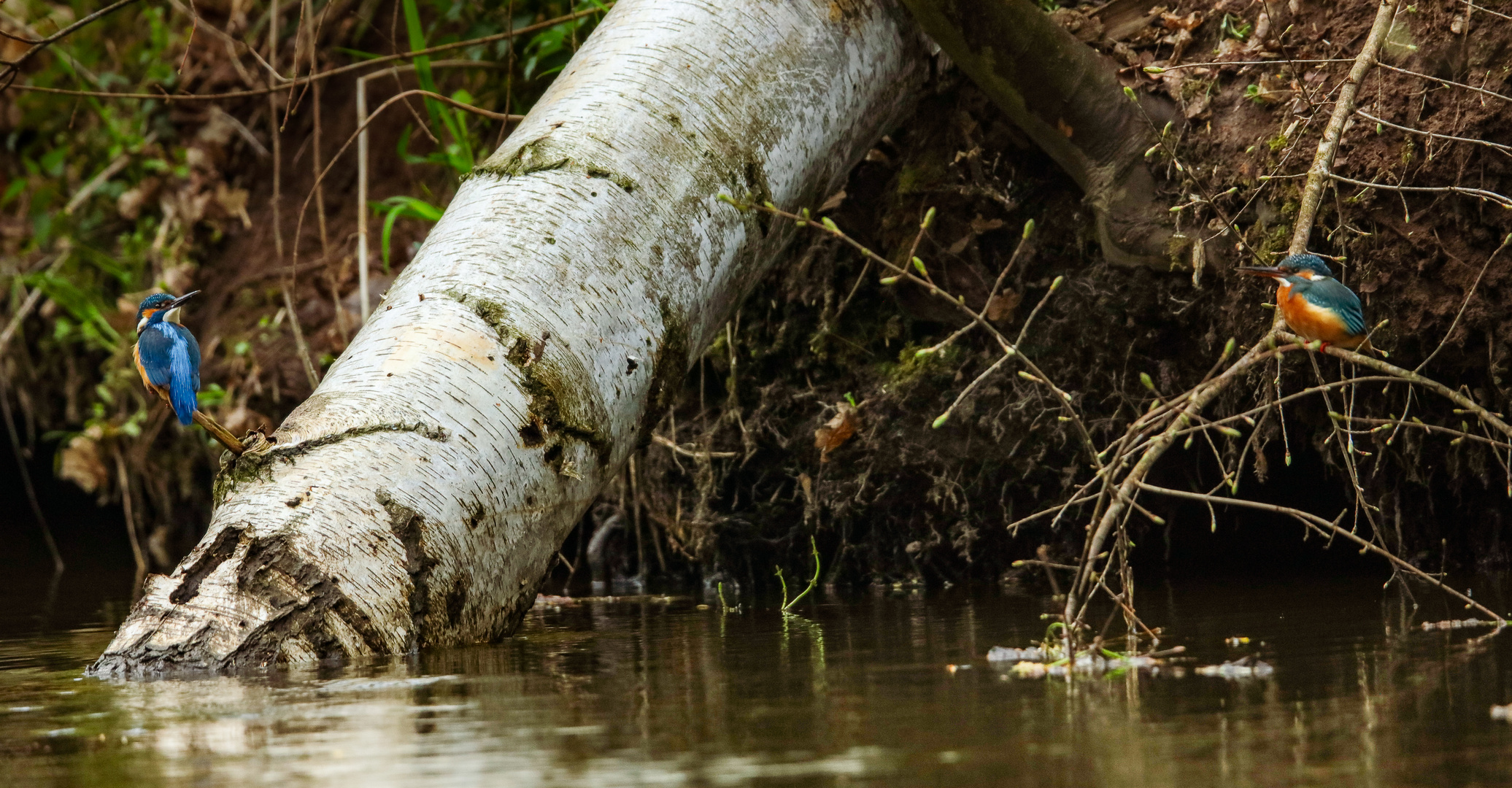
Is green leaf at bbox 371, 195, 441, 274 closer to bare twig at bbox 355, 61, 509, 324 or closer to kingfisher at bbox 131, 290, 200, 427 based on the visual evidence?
bare twig at bbox 355, 61, 509, 324

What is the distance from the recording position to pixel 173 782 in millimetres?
1775

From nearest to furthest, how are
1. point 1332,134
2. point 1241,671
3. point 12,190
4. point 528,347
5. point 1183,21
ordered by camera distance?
point 1241,671
point 1332,134
point 528,347
point 1183,21
point 12,190

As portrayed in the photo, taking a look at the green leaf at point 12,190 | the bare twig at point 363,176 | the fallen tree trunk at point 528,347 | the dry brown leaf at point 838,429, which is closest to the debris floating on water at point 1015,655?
the fallen tree trunk at point 528,347

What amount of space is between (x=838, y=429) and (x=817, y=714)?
93.7 inches

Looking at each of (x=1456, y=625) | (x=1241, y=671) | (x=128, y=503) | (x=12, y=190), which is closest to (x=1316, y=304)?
(x=1456, y=625)

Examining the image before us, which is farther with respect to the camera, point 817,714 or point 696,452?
point 696,452

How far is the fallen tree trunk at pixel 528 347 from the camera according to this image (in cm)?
284

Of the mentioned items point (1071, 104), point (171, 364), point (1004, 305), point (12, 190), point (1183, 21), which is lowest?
point (171, 364)

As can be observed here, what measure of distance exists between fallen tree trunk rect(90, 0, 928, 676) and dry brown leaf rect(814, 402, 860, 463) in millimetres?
828

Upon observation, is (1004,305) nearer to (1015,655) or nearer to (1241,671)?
(1015,655)

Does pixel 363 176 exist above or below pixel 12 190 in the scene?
below

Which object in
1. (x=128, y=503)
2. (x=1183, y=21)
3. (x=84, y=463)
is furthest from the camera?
(x=84, y=463)

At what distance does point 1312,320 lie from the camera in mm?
2777

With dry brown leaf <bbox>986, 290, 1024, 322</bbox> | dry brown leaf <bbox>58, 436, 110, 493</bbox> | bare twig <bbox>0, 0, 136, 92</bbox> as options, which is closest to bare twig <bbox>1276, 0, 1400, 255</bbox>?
dry brown leaf <bbox>986, 290, 1024, 322</bbox>
